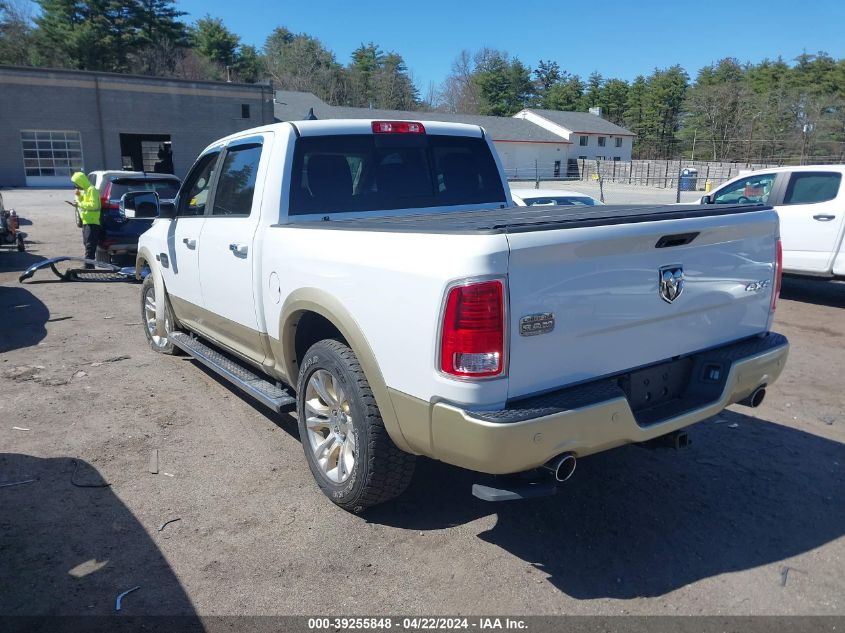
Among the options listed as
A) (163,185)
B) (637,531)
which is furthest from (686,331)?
(163,185)

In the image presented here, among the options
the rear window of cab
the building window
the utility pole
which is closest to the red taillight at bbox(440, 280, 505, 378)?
the rear window of cab

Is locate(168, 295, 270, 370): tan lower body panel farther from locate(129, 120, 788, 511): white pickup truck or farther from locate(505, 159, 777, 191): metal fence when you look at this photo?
locate(505, 159, 777, 191): metal fence

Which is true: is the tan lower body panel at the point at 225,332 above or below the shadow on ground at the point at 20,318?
above

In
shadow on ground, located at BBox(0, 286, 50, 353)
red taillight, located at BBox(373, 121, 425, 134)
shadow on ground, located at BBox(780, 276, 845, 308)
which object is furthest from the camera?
shadow on ground, located at BBox(780, 276, 845, 308)

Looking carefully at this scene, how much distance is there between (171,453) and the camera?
446 cm

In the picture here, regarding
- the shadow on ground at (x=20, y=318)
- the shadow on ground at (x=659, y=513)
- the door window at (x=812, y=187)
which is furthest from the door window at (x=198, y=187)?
the door window at (x=812, y=187)

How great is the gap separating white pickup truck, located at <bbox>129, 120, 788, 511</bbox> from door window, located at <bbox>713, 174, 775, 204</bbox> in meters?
7.15

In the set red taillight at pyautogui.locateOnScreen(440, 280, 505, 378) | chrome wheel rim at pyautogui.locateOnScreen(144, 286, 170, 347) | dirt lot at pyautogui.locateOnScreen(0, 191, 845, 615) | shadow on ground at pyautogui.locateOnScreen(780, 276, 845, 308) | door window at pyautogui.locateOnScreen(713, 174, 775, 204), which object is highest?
door window at pyautogui.locateOnScreen(713, 174, 775, 204)

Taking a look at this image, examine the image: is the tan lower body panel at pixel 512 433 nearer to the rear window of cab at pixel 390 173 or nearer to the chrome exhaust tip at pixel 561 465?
the chrome exhaust tip at pixel 561 465

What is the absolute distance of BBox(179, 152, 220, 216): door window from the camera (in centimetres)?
524

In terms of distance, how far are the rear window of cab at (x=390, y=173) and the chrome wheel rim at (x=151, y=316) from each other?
3.13 m

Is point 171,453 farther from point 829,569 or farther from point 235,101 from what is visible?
point 235,101

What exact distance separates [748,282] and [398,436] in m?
2.13

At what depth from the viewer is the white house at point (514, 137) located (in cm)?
5094
